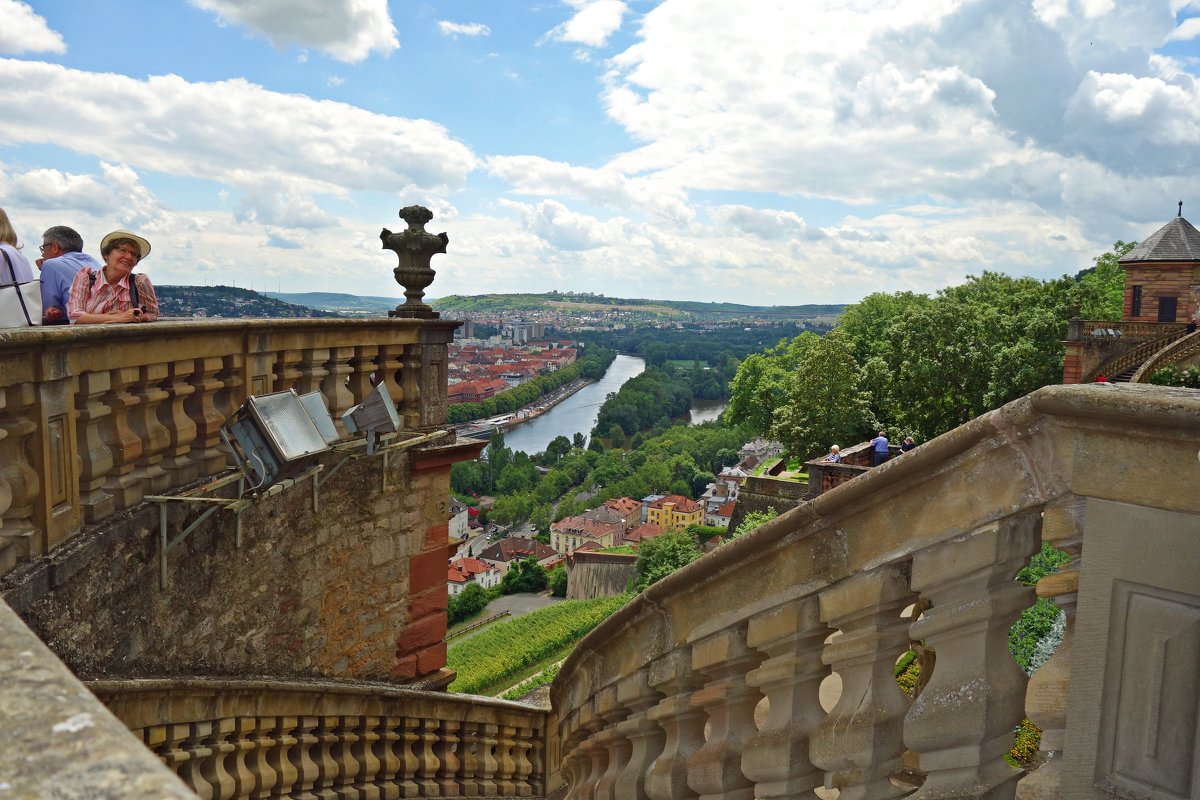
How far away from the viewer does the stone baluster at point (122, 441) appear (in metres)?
4.20

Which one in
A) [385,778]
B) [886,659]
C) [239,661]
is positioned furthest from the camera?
[385,778]

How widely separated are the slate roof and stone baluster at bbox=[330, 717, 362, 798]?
1350 inches

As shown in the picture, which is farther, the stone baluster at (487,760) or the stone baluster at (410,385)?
the stone baluster at (410,385)

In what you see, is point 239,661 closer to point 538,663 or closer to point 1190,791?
point 1190,791

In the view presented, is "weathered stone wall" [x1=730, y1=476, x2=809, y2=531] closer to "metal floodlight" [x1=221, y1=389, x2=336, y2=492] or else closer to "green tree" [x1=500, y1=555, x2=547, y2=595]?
"metal floodlight" [x1=221, y1=389, x2=336, y2=492]

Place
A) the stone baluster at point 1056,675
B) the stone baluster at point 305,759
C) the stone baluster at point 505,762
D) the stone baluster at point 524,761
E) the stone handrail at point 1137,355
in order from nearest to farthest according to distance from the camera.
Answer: the stone baluster at point 1056,675 < the stone baluster at point 305,759 < the stone baluster at point 505,762 < the stone baluster at point 524,761 < the stone handrail at point 1137,355

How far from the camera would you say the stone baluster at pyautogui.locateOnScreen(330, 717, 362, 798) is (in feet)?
18.1

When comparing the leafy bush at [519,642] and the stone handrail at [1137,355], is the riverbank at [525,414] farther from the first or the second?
the stone handrail at [1137,355]

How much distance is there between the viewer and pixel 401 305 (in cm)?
770

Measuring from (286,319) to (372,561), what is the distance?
83.4 inches

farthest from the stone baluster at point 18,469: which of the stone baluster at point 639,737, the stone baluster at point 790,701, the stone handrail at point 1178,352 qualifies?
the stone handrail at point 1178,352

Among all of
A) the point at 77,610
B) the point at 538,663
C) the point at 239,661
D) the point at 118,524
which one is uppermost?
the point at 118,524

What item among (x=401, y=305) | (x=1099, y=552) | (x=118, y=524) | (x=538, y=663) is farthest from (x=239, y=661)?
(x=538, y=663)

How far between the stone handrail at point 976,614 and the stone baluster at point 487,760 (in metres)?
3.99
